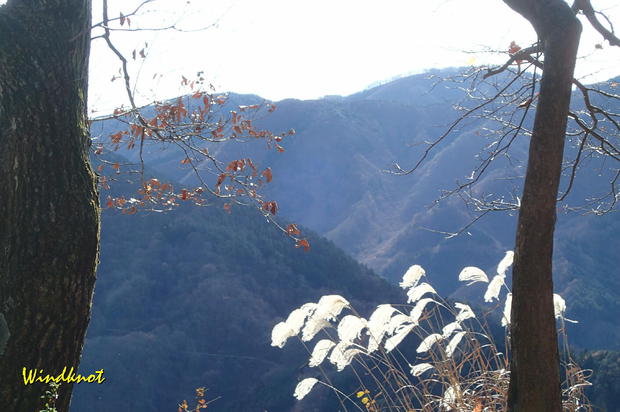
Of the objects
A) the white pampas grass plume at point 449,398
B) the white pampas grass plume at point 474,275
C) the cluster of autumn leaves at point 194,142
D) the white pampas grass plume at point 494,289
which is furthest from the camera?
the cluster of autumn leaves at point 194,142

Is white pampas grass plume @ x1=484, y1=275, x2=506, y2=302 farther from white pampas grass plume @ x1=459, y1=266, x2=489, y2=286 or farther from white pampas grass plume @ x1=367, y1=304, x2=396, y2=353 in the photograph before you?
white pampas grass plume @ x1=367, y1=304, x2=396, y2=353

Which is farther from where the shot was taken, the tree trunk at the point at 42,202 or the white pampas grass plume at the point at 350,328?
the white pampas grass plume at the point at 350,328

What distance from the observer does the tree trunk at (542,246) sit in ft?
6.18

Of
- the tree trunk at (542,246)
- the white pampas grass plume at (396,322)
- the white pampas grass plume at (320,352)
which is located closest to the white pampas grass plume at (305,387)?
the white pampas grass plume at (320,352)

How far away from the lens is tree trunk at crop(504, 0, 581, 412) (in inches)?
74.1

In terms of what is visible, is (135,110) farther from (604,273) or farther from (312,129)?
(312,129)

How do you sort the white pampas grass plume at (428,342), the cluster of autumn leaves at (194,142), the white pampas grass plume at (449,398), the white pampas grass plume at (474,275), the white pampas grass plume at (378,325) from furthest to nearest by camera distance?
the cluster of autumn leaves at (194,142) → the white pampas grass plume at (474,275) → the white pampas grass plume at (428,342) → the white pampas grass plume at (378,325) → the white pampas grass plume at (449,398)

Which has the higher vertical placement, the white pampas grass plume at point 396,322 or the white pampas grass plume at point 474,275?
the white pampas grass plume at point 474,275

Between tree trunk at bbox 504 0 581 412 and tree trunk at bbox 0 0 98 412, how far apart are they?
1.34 metres

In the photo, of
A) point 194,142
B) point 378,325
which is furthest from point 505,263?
point 194,142

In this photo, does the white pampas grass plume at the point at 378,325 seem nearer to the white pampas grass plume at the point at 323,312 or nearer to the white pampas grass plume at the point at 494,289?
the white pampas grass plume at the point at 323,312

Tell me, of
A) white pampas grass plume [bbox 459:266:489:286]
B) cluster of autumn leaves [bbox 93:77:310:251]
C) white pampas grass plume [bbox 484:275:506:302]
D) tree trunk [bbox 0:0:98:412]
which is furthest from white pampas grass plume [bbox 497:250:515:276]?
tree trunk [bbox 0:0:98:412]

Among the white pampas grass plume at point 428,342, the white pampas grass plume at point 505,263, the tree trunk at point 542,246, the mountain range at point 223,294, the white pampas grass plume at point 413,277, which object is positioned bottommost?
the mountain range at point 223,294

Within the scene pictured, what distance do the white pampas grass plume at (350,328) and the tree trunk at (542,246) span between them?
958mm
